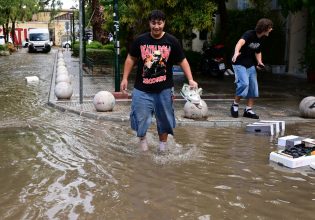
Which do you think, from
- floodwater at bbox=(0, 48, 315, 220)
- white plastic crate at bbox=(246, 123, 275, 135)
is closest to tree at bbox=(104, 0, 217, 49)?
floodwater at bbox=(0, 48, 315, 220)

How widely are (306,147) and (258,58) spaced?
298 cm

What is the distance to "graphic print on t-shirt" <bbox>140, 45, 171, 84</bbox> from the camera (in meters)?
6.12

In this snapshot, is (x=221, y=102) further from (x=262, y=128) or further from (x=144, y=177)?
(x=144, y=177)

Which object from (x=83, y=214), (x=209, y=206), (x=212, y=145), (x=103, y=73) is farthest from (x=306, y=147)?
(x=103, y=73)

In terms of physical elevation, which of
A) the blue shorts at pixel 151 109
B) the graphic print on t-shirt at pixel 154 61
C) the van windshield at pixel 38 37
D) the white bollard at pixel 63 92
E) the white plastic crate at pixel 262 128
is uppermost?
the graphic print on t-shirt at pixel 154 61

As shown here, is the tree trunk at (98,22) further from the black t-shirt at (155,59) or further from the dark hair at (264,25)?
the black t-shirt at (155,59)

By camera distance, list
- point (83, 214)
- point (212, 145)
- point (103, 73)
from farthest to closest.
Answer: point (103, 73) < point (212, 145) < point (83, 214)

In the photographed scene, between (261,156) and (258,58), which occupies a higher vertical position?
(258,58)

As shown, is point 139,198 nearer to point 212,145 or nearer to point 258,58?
point 212,145

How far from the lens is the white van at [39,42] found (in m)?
47.1

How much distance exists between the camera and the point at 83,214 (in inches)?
170

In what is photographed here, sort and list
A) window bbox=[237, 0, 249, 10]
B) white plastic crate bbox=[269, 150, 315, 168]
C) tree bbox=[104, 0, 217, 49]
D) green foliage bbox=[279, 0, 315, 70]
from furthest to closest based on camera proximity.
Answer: window bbox=[237, 0, 249, 10] < tree bbox=[104, 0, 217, 49] < green foliage bbox=[279, 0, 315, 70] < white plastic crate bbox=[269, 150, 315, 168]

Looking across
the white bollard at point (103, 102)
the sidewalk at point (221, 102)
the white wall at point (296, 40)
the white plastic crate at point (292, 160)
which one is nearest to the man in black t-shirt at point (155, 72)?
the white plastic crate at point (292, 160)

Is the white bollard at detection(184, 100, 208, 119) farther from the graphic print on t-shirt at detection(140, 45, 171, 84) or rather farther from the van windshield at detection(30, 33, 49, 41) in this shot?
the van windshield at detection(30, 33, 49, 41)
